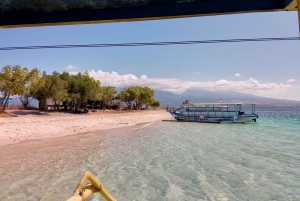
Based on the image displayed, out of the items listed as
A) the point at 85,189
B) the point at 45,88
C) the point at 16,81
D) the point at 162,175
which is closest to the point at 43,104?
the point at 45,88

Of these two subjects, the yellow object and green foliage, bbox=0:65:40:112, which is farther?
green foliage, bbox=0:65:40:112

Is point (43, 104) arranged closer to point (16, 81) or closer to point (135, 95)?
point (16, 81)

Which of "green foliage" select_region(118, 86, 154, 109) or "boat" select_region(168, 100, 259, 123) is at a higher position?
"green foliage" select_region(118, 86, 154, 109)

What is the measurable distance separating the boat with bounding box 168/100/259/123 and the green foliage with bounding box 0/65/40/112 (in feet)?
72.1

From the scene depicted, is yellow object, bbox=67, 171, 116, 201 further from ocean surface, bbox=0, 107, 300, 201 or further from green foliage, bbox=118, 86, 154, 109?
green foliage, bbox=118, 86, 154, 109

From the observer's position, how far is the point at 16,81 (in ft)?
96.5

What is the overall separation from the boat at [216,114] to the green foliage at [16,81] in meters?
22.0

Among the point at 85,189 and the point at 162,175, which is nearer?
the point at 85,189

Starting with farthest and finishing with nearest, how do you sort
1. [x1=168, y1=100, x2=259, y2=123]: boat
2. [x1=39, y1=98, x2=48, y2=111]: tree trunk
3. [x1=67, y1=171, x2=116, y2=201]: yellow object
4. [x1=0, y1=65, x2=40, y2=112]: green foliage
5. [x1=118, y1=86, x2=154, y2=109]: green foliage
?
[x1=118, y1=86, x2=154, y2=109]: green foliage → [x1=39, y1=98, x2=48, y2=111]: tree trunk → [x1=168, y1=100, x2=259, y2=123]: boat → [x1=0, y1=65, x2=40, y2=112]: green foliage → [x1=67, y1=171, x2=116, y2=201]: yellow object

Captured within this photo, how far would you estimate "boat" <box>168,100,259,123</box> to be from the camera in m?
33.6

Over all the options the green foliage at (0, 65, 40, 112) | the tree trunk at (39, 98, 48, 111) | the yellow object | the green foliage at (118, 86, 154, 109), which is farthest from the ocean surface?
the green foliage at (118, 86, 154, 109)

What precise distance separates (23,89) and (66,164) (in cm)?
2465

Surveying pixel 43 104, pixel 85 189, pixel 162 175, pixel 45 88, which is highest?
pixel 45 88

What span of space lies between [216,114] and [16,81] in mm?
27277
